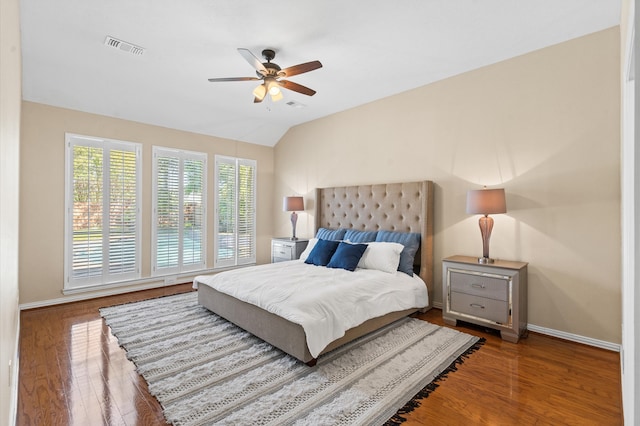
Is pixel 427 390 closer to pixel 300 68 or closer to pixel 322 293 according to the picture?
pixel 322 293

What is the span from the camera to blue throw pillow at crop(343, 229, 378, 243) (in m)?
4.32

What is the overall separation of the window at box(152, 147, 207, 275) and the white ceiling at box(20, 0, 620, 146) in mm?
986

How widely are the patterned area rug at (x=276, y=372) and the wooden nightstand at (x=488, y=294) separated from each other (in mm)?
256

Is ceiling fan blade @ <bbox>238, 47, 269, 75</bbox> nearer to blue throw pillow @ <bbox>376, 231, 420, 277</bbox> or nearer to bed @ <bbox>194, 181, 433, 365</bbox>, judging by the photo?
bed @ <bbox>194, 181, 433, 365</bbox>

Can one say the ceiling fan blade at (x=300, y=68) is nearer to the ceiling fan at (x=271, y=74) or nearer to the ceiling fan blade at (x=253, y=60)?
the ceiling fan at (x=271, y=74)

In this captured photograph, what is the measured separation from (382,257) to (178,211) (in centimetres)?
353

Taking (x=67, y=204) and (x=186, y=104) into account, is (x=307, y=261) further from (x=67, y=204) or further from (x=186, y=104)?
(x=67, y=204)

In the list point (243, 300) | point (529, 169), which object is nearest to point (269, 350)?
point (243, 300)

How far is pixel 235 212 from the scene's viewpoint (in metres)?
5.98

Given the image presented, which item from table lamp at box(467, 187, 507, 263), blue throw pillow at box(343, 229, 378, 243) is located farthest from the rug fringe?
blue throw pillow at box(343, 229, 378, 243)

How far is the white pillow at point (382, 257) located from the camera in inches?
145

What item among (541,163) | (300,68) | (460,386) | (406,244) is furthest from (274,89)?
(460,386)

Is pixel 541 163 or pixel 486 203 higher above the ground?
pixel 541 163

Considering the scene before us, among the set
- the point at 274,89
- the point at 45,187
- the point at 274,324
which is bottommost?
the point at 274,324
